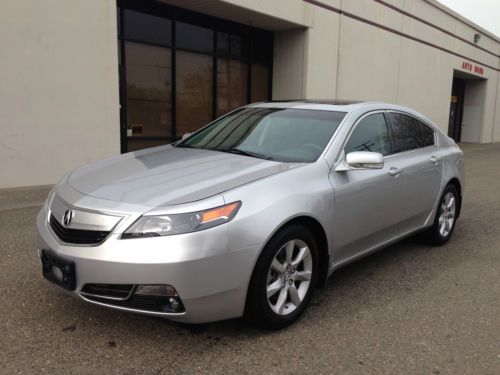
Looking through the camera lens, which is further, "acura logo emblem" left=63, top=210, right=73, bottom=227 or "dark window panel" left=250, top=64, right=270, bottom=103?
"dark window panel" left=250, top=64, right=270, bottom=103

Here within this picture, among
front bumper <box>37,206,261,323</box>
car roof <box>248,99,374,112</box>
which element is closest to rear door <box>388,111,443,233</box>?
car roof <box>248,99,374,112</box>

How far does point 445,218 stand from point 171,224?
3752 mm

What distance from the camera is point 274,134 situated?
4.20 meters

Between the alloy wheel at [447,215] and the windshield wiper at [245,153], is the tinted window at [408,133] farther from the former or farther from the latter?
the windshield wiper at [245,153]

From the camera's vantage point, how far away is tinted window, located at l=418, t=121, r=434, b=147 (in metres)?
5.19

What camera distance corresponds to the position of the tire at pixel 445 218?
5305 millimetres

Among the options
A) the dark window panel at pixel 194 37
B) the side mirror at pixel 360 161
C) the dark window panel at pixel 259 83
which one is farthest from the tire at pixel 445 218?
the dark window panel at pixel 259 83

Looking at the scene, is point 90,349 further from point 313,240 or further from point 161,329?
point 313,240

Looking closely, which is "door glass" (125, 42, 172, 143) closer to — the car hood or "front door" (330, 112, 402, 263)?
the car hood

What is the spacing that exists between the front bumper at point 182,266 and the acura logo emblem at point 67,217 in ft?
0.47

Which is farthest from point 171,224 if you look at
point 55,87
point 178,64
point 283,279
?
point 178,64

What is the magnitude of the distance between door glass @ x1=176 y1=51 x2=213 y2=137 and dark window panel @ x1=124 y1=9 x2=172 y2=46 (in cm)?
57

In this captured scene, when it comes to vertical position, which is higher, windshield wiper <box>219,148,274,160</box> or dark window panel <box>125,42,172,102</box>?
dark window panel <box>125,42,172,102</box>

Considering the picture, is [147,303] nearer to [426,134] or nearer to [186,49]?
[426,134]
